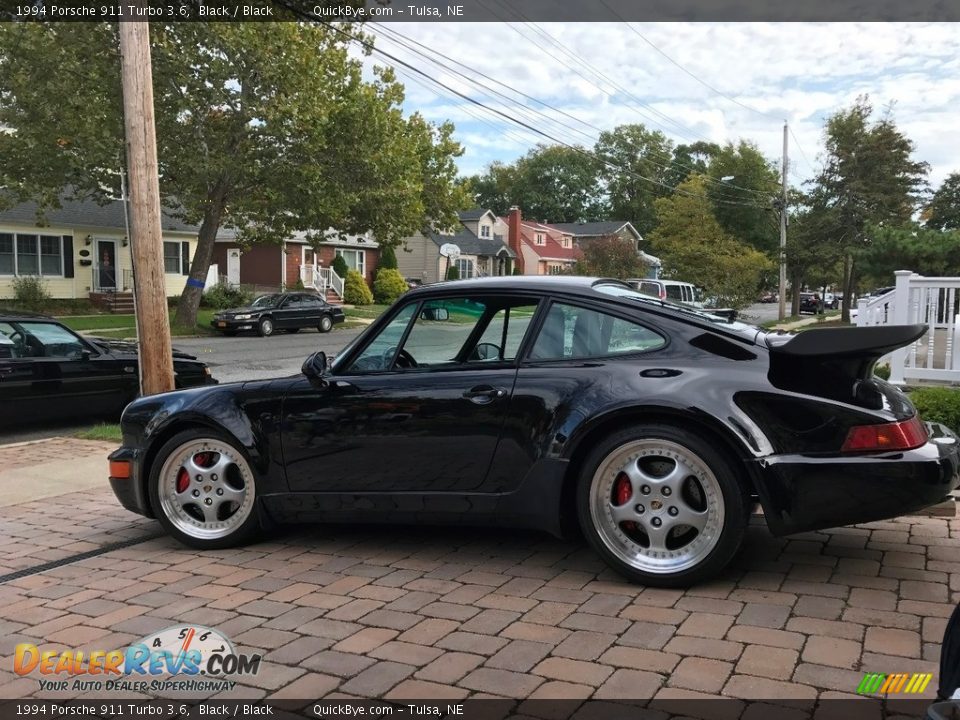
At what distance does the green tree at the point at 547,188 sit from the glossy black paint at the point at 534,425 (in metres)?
98.7

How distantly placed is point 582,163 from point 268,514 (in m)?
100

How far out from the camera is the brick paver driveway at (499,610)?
→ 121 inches

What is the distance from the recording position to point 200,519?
16.1 ft

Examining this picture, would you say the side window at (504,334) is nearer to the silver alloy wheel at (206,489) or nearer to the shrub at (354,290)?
the silver alloy wheel at (206,489)

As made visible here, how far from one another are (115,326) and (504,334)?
24619mm

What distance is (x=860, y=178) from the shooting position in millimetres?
37531

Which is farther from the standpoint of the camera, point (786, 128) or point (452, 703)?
point (786, 128)

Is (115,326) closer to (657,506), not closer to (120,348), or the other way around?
(120,348)

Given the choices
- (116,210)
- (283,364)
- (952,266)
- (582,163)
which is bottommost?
(283,364)

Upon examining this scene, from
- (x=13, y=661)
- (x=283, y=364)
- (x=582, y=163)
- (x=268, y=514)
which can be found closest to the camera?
(x=13, y=661)

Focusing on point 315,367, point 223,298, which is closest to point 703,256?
point 223,298

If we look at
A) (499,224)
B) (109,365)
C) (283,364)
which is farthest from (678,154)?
(109,365)

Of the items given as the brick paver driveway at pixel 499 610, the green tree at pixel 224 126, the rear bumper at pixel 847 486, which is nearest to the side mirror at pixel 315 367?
the brick paver driveway at pixel 499 610

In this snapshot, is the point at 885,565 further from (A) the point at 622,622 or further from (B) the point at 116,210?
(B) the point at 116,210
